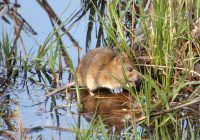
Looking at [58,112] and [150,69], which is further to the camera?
[150,69]

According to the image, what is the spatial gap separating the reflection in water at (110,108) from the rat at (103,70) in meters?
0.11

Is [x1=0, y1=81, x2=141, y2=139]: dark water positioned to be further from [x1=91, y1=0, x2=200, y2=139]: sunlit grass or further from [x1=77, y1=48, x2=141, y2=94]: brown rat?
[x1=91, y1=0, x2=200, y2=139]: sunlit grass

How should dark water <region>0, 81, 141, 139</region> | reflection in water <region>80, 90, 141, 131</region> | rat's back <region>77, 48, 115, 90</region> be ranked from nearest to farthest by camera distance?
1. dark water <region>0, 81, 141, 139</region>
2. reflection in water <region>80, 90, 141, 131</region>
3. rat's back <region>77, 48, 115, 90</region>

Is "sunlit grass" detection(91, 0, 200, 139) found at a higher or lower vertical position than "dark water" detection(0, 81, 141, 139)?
higher

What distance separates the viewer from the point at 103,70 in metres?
6.76

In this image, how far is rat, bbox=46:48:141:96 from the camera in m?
6.55

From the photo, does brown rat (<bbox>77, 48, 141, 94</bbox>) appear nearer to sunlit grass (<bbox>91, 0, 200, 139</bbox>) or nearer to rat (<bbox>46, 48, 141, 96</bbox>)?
rat (<bbox>46, 48, 141, 96</bbox>)

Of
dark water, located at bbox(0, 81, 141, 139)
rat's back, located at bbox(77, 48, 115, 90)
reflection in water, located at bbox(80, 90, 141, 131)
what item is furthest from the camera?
rat's back, located at bbox(77, 48, 115, 90)

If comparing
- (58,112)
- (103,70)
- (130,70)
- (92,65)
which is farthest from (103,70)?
(58,112)

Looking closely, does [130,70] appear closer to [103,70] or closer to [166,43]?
[103,70]

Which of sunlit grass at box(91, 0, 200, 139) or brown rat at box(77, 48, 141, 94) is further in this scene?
brown rat at box(77, 48, 141, 94)

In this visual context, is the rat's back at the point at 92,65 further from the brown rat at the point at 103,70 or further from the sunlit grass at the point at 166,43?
the sunlit grass at the point at 166,43

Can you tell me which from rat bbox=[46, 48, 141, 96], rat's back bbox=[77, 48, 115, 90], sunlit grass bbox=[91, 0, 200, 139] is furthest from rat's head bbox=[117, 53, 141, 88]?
rat's back bbox=[77, 48, 115, 90]

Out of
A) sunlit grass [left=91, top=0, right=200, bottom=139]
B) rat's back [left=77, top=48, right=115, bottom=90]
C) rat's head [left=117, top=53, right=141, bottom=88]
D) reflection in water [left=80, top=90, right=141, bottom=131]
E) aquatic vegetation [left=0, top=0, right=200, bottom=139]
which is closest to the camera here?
aquatic vegetation [left=0, top=0, right=200, bottom=139]
